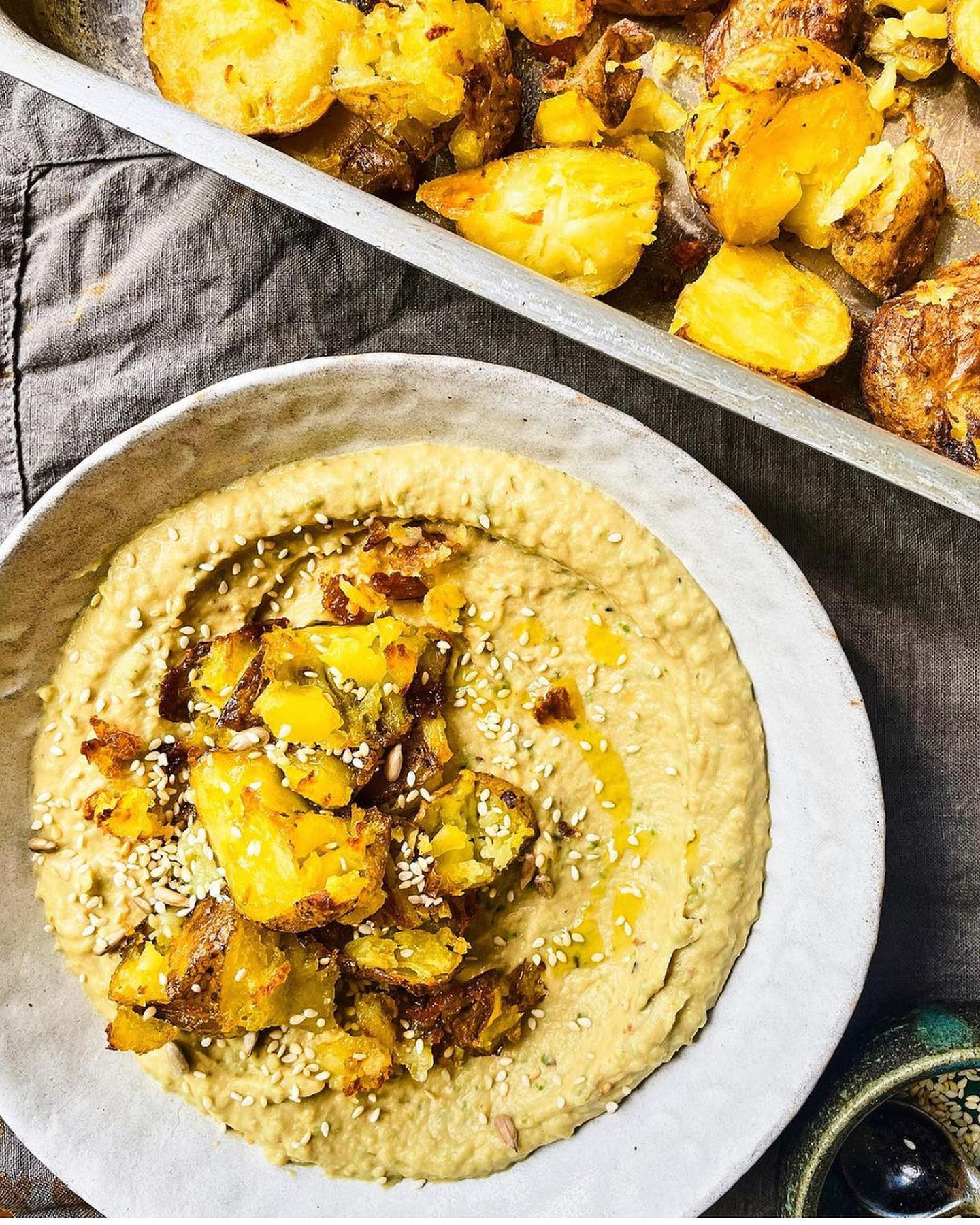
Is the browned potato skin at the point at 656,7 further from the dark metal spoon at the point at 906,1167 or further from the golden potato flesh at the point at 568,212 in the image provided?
the dark metal spoon at the point at 906,1167

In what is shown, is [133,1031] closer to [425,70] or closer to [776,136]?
[425,70]

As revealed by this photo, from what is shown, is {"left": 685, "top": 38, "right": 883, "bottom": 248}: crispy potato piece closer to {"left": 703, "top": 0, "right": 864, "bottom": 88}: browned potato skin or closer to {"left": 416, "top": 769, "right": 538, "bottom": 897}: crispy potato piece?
{"left": 703, "top": 0, "right": 864, "bottom": 88}: browned potato skin

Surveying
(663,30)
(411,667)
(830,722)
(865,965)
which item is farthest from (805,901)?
(663,30)

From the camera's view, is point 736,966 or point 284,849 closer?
point 284,849

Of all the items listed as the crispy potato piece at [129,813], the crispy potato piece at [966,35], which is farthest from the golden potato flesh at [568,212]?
the crispy potato piece at [129,813]

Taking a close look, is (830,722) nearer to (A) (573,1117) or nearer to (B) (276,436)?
(A) (573,1117)

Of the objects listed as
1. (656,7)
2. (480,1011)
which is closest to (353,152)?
(656,7)
